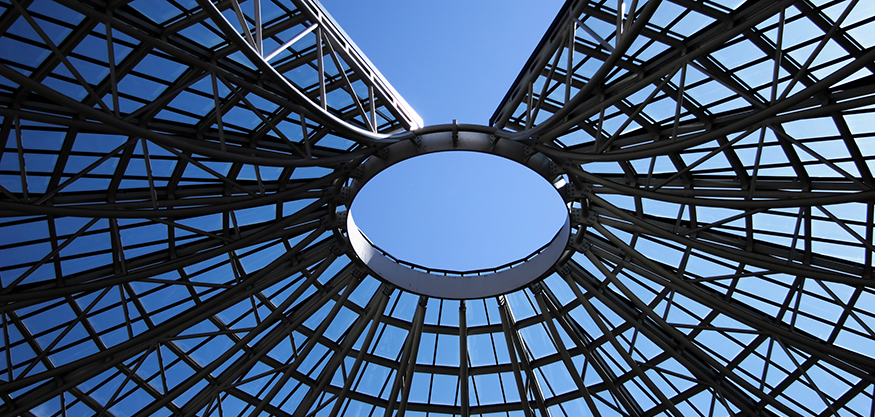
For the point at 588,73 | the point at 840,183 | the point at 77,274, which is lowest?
the point at 77,274

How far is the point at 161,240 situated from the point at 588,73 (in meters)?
15.2

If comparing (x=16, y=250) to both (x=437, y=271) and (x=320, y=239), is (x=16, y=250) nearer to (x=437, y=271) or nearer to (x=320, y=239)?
(x=320, y=239)

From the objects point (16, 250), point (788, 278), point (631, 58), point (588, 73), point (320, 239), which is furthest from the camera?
point (320, 239)

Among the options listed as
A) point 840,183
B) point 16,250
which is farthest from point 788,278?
point 16,250

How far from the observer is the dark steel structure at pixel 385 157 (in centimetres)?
1586

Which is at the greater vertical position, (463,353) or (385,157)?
(385,157)

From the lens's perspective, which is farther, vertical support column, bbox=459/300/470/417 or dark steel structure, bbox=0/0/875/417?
vertical support column, bbox=459/300/470/417

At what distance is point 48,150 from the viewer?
719 inches

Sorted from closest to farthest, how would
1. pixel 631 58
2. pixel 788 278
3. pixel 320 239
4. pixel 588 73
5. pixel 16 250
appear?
1. pixel 631 58
2. pixel 588 73
3. pixel 16 250
4. pixel 788 278
5. pixel 320 239

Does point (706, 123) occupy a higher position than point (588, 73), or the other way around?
point (588, 73)

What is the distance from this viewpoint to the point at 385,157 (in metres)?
20.1

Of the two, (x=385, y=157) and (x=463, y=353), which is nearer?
(x=385, y=157)

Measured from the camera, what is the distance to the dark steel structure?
15859 mm

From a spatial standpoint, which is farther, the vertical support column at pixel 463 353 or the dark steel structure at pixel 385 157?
the vertical support column at pixel 463 353
